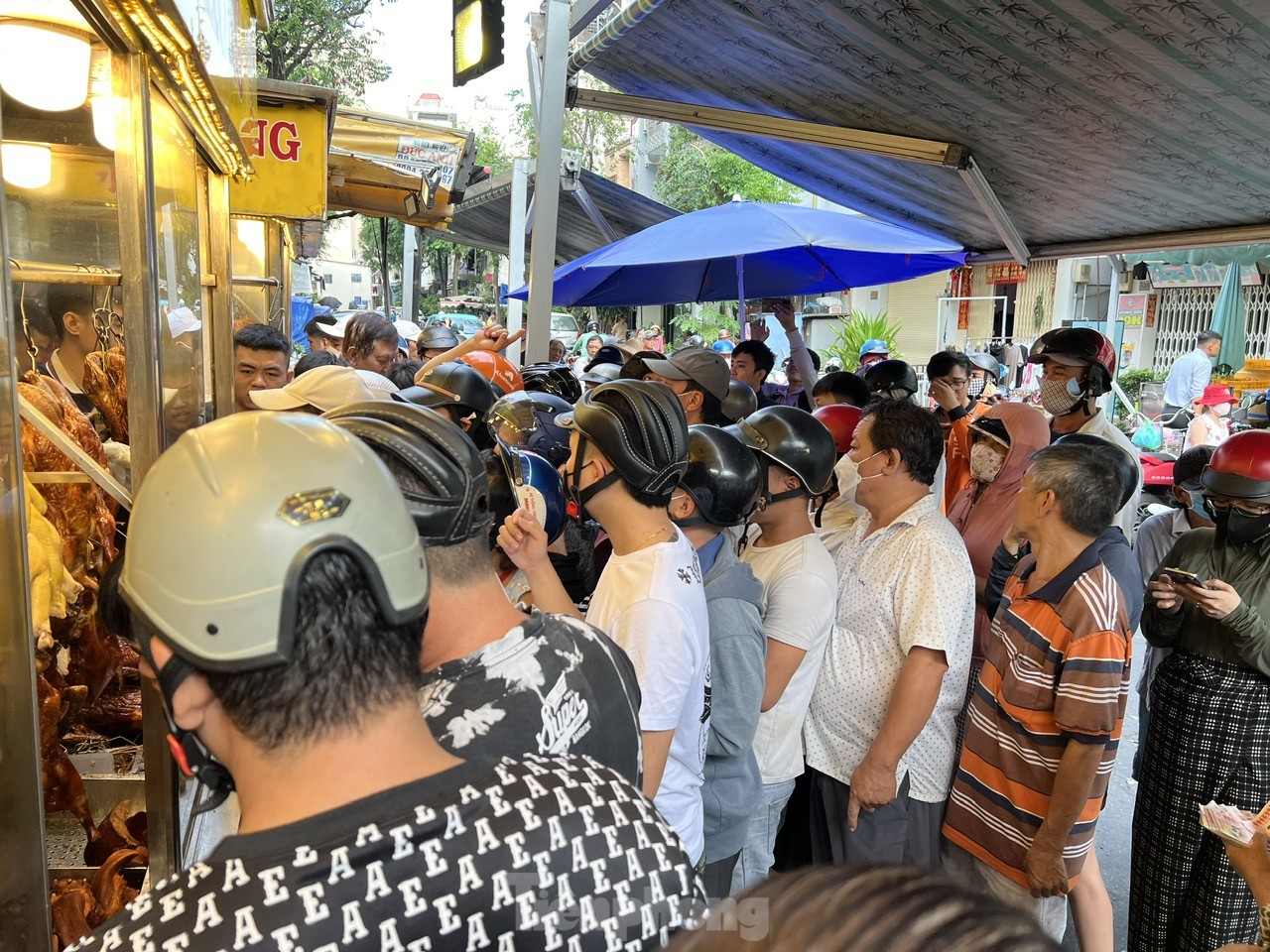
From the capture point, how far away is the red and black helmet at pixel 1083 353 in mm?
4969

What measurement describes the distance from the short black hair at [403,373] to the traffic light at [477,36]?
6.71ft

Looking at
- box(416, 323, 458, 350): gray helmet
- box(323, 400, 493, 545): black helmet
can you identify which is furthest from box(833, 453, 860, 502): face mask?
box(416, 323, 458, 350): gray helmet

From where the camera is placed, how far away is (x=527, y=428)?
4.20 m

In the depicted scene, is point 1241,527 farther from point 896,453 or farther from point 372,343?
point 372,343

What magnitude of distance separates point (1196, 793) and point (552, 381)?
13.2ft

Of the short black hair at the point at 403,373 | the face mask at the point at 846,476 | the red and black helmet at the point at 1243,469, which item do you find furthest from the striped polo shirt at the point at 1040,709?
the short black hair at the point at 403,373

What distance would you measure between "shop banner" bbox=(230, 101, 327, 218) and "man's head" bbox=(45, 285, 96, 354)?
289 centimetres

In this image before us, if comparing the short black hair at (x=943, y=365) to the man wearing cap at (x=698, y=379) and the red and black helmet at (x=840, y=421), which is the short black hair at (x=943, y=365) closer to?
the man wearing cap at (x=698, y=379)

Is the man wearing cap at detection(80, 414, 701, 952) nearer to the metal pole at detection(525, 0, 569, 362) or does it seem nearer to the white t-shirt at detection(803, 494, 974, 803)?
the white t-shirt at detection(803, 494, 974, 803)

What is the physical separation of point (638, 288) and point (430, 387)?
5.42m

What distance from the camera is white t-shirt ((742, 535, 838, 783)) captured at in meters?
3.12

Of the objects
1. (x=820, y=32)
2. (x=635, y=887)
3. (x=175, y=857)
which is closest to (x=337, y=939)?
(x=635, y=887)

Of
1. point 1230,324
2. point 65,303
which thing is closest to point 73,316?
point 65,303

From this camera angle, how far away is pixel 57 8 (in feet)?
7.32
